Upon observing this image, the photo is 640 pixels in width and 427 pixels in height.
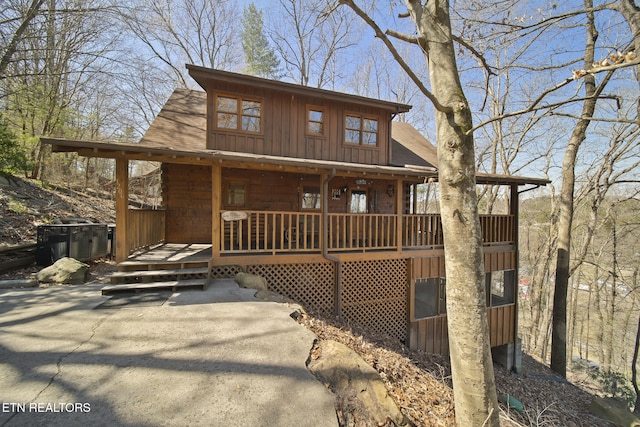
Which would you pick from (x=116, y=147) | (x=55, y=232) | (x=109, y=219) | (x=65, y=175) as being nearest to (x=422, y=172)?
(x=116, y=147)

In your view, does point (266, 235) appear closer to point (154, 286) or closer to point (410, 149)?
point (154, 286)

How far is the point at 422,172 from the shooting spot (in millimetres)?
7094

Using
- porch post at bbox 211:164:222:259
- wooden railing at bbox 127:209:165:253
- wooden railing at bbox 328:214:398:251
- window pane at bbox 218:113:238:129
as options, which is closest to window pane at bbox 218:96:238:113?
window pane at bbox 218:113:238:129

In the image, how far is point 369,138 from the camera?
9773mm

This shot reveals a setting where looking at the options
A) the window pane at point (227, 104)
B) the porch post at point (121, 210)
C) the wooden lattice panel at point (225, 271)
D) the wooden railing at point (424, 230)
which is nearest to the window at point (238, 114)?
the window pane at point (227, 104)

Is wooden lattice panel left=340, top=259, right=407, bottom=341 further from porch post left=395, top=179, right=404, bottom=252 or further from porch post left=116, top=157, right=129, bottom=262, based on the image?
porch post left=116, top=157, right=129, bottom=262

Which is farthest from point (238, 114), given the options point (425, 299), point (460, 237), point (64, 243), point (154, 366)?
point (425, 299)

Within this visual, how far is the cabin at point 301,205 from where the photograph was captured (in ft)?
20.2

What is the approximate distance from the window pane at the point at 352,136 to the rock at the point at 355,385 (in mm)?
7581

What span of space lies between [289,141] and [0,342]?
7286 mm

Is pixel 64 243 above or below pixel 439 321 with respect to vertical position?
above

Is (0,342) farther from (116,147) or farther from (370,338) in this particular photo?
(370,338)

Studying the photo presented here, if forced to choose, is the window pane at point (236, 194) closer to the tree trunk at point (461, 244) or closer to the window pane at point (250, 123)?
the window pane at point (250, 123)

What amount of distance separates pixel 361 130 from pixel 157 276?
7753mm
